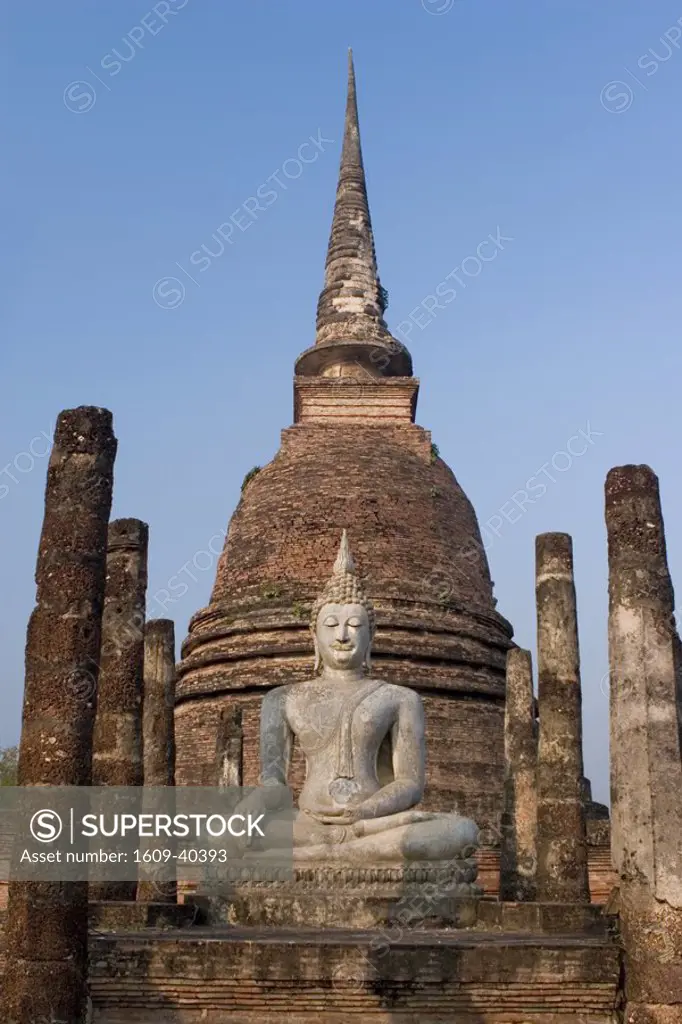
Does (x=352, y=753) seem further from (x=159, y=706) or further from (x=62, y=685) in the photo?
(x=159, y=706)

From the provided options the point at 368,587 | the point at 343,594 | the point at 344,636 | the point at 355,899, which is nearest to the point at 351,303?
the point at 368,587

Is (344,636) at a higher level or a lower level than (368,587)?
lower

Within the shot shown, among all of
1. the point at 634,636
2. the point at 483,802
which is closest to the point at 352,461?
the point at 483,802

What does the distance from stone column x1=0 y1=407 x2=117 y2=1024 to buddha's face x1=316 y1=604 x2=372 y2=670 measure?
12.1 feet

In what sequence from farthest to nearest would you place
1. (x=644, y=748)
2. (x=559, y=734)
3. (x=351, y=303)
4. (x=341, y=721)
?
1. (x=351, y=303)
2. (x=559, y=734)
3. (x=341, y=721)
4. (x=644, y=748)

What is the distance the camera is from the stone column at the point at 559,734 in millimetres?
11484

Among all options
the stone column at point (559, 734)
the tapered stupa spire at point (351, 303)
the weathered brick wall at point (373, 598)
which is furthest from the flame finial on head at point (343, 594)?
the tapered stupa spire at point (351, 303)

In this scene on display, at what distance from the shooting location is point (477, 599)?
21.5 meters

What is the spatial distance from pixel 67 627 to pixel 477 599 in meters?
15.3

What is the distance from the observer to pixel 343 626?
10.5 meters

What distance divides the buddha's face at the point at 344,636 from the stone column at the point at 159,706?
368 centimetres

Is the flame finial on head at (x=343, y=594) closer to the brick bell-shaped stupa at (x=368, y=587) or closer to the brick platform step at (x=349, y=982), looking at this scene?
the brick platform step at (x=349, y=982)

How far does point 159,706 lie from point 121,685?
343 centimetres

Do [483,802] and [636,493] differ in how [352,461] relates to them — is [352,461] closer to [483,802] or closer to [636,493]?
[483,802]
